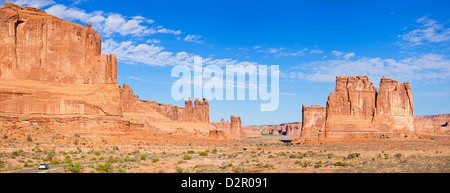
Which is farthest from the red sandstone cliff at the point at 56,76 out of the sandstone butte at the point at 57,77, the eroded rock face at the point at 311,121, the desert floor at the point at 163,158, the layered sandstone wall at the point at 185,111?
the layered sandstone wall at the point at 185,111

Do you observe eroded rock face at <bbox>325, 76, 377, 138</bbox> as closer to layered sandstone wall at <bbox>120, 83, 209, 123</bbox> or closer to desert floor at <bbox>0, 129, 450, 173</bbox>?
desert floor at <bbox>0, 129, 450, 173</bbox>

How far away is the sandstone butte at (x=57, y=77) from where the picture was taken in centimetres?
3772

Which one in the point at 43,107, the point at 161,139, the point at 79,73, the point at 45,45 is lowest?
the point at 161,139

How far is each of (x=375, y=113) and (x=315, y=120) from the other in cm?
3471

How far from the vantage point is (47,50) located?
41.3 metres

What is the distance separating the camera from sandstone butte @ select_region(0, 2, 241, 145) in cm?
3772

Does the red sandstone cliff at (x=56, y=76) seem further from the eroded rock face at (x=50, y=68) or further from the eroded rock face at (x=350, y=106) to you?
the eroded rock face at (x=350, y=106)

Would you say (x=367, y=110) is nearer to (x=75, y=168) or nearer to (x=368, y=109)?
(x=368, y=109)

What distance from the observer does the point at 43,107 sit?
3819cm

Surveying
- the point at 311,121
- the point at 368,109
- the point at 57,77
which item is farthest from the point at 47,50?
the point at 311,121

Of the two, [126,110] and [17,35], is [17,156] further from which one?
[126,110]

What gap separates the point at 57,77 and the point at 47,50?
134 inches

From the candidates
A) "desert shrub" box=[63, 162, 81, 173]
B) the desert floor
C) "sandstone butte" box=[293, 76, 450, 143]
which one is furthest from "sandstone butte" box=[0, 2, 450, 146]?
"sandstone butte" box=[293, 76, 450, 143]
